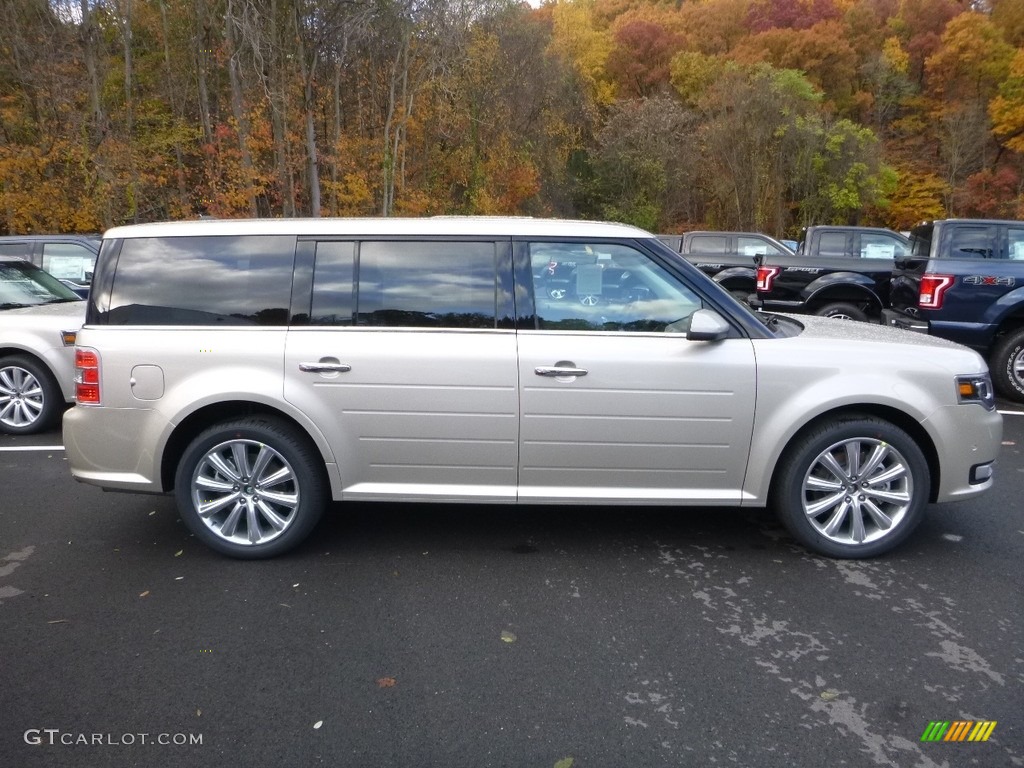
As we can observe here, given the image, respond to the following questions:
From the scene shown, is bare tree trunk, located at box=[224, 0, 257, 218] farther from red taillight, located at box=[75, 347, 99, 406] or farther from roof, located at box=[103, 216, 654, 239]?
red taillight, located at box=[75, 347, 99, 406]

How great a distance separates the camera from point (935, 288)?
29.7ft

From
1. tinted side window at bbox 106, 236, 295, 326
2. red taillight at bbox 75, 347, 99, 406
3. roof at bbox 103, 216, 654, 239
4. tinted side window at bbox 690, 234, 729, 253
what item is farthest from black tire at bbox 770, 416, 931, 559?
tinted side window at bbox 690, 234, 729, 253

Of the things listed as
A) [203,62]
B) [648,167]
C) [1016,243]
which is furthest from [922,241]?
[648,167]

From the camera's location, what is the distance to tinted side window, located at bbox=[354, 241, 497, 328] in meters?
4.47

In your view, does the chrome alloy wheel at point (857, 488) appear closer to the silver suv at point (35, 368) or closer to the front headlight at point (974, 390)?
the front headlight at point (974, 390)

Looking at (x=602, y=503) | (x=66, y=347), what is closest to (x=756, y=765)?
(x=602, y=503)

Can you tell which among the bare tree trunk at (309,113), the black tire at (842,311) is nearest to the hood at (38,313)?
the black tire at (842,311)

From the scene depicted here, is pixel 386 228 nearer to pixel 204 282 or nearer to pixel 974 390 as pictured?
pixel 204 282

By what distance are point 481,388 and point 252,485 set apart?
1.41 meters

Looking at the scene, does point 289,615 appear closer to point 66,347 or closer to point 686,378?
point 686,378

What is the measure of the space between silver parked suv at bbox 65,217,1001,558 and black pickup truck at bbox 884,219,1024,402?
500 cm

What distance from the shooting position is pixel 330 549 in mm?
4773

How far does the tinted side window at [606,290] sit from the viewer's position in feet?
14.7

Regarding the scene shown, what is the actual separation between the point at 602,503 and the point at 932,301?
6.42 m
